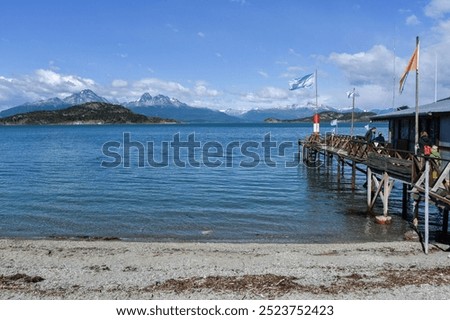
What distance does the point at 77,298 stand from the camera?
33.5 feet

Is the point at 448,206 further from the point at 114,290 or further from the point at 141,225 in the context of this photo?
the point at 141,225

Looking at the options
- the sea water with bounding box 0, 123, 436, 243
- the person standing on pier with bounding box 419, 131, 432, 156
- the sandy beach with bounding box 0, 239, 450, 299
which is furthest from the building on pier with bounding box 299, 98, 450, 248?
the sandy beach with bounding box 0, 239, 450, 299

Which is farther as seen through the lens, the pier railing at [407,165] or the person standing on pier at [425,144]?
the person standing on pier at [425,144]

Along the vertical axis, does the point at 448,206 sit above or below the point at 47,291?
above

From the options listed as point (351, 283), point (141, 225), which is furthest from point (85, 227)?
point (351, 283)

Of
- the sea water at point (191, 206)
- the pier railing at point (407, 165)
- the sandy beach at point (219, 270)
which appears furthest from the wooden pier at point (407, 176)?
the sandy beach at point (219, 270)

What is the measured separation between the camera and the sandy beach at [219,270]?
10469mm

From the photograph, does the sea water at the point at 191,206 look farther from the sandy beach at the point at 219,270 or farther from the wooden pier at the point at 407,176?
the sandy beach at the point at 219,270

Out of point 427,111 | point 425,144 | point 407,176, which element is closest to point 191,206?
point 407,176

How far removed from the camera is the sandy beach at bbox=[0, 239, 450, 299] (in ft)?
34.3

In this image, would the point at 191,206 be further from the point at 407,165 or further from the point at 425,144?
the point at 425,144

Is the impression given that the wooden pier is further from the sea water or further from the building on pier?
the sea water

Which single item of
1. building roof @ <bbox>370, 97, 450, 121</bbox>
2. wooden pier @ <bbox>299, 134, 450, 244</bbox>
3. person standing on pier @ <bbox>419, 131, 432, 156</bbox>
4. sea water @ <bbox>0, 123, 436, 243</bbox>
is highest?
building roof @ <bbox>370, 97, 450, 121</bbox>
